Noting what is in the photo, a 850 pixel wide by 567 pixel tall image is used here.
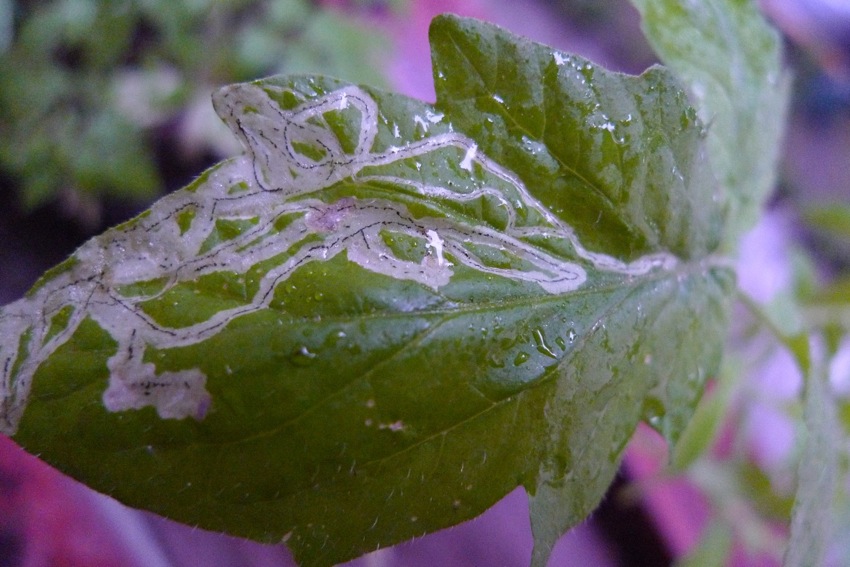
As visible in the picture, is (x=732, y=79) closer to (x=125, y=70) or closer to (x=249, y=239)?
(x=249, y=239)

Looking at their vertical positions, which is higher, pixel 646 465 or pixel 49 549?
pixel 49 549

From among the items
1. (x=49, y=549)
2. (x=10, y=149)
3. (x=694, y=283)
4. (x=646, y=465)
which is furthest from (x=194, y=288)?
(x=646, y=465)

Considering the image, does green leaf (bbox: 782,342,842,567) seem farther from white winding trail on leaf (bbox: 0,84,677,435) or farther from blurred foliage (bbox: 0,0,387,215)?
blurred foliage (bbox: 0,0,387,215)

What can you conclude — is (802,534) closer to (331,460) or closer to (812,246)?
(331,460)

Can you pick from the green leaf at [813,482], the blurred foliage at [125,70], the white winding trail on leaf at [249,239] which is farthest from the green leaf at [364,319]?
the blurred foliage at [125,70]

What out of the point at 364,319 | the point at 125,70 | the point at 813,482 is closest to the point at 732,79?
Result: the point at 813,482

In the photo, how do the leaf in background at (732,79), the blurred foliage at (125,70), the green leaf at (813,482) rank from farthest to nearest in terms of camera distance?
1. the blurred foliage at (125,70)
2. the leaf in background at (732,79)
3. the green leaf at (813,482)

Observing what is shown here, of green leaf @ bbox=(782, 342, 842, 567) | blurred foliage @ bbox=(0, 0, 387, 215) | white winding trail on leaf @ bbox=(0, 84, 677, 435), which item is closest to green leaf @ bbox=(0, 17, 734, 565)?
white winding trail on leaf @ bbox=(0, 84, 677, 435)

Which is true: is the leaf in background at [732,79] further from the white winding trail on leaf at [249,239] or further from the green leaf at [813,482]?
the white winding trail on leaf at [249,239]
